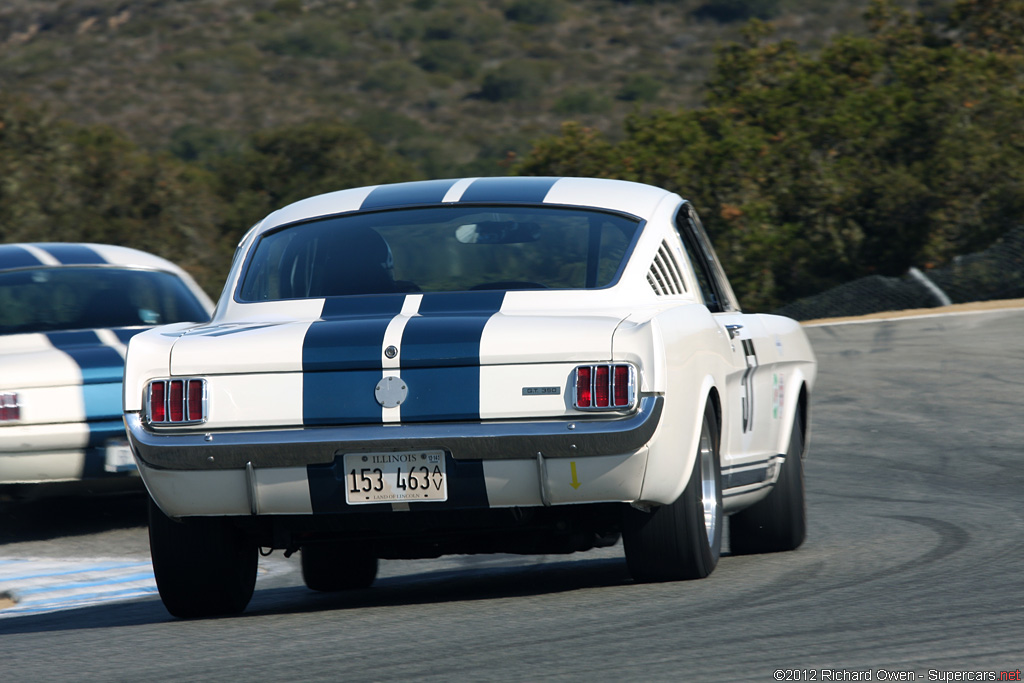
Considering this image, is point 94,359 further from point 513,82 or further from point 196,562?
point 513,82

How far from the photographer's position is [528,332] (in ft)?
17.2

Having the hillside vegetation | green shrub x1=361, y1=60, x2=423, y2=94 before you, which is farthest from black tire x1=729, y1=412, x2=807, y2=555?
green shrub x1=361, y1=60, x2=423, y2=94

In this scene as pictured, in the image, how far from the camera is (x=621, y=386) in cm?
520

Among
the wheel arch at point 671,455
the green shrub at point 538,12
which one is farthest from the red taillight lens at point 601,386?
the green shrub at point 538,12

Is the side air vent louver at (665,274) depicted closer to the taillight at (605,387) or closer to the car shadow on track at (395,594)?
the taillight at (605,387)

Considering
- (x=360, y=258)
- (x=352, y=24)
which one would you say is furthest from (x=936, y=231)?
(x=352, y=24)

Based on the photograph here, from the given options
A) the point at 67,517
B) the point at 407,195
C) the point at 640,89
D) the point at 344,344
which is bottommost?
the point at 640,89

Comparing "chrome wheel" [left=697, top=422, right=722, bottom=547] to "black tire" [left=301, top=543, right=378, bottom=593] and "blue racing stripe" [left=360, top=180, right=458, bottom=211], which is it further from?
"black tire" [left=301, top=543, right=378, bottom=593]

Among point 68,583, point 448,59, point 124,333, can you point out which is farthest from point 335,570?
point 448,59

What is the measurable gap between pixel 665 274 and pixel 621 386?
1135 mm

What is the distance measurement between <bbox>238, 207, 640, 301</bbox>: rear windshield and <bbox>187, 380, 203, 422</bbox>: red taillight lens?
2.78ft

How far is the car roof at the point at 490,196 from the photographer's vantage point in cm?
631

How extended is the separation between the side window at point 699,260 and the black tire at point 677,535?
1020 millimetres

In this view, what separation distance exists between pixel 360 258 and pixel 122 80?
6347cm
